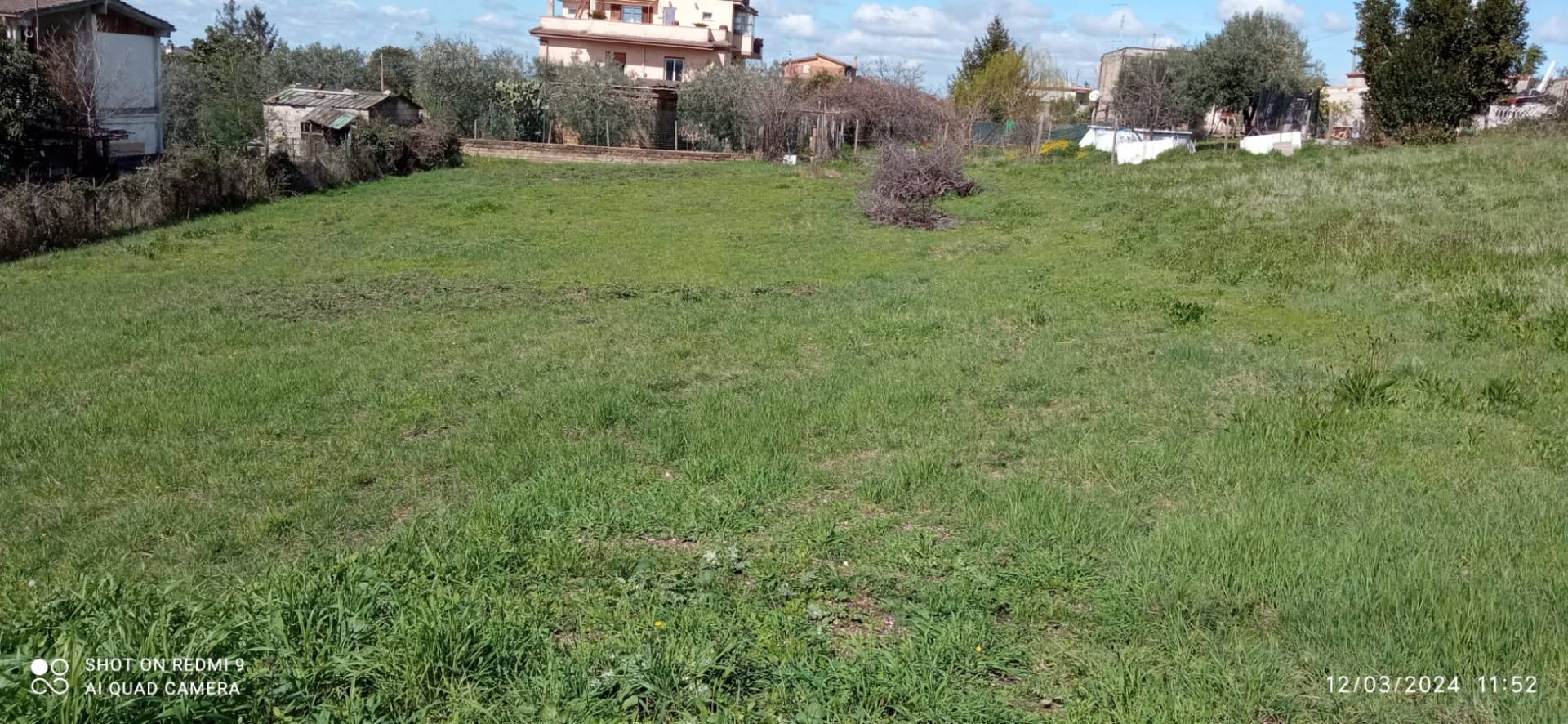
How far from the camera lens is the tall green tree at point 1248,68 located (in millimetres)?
38375

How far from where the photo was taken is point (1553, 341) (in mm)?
8031

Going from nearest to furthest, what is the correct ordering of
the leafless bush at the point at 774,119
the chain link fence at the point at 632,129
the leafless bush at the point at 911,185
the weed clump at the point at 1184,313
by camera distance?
1. the weed clump at the point at 1184,313
2. the leafless bush at the point at 911,185
3. the leafless bush at the point at 774,119
4. the chain link fence at the point at 632,129

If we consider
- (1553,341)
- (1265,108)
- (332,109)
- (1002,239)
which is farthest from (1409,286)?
(1265,108)

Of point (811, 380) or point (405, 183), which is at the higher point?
point (405, 183)

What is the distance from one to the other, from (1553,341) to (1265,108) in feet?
120

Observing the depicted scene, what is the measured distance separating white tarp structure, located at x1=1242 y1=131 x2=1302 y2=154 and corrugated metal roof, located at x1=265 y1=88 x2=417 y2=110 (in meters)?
25.4

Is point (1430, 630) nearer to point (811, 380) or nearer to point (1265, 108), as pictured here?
point (811, 380)

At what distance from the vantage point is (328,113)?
30.6m

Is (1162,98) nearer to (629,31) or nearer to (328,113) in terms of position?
(629,31)

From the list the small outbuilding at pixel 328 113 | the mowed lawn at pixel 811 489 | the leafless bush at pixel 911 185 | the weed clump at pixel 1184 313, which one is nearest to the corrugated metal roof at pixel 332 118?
the small outbuilding at pixel 328 113

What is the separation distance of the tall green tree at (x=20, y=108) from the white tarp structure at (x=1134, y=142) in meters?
26.2

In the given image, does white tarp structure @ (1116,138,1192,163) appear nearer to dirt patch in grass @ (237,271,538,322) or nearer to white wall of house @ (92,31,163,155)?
dirt patch in grass @ (237,271,538,322)
